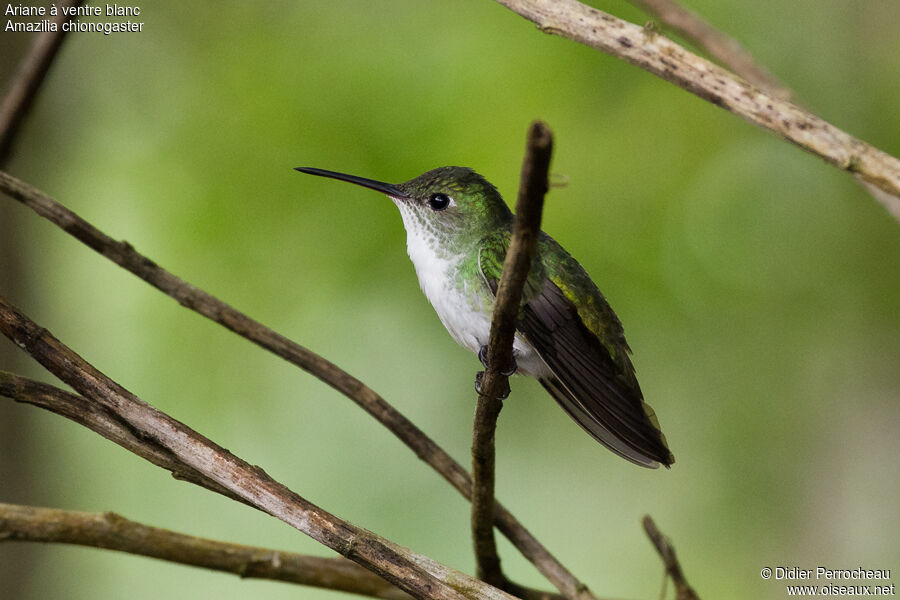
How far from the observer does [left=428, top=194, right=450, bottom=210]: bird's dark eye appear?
2674 mm

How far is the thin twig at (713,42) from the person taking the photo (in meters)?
2.52

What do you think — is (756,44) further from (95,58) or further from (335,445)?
(95,58)

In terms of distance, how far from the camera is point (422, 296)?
16.0 feet

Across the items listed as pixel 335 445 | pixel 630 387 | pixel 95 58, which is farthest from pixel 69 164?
pixel 630 387

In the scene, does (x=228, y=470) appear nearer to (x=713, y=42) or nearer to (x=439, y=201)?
(x=439, y=201)

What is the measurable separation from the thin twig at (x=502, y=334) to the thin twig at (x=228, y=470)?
1.52ft

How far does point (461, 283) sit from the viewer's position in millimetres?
2516

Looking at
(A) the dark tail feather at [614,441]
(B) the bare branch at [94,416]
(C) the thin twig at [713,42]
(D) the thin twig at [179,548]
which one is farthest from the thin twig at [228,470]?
Result: (C) the thin twig at [713,42]

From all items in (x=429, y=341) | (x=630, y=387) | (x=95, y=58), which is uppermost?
(x=95, y=58)

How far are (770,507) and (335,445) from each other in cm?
290

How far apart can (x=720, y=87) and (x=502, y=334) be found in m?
0.63

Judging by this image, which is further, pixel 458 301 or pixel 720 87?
pixel 458 301

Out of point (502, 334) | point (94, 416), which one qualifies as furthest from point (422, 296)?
point (94, 416)

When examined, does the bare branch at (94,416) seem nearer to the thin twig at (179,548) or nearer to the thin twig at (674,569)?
the thin twig at (179,548)
